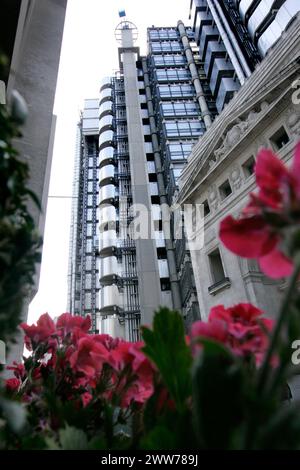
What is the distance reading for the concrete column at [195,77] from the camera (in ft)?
79.6

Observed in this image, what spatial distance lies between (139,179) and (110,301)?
1010 cm

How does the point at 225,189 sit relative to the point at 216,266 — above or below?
above

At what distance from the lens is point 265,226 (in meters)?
0.43

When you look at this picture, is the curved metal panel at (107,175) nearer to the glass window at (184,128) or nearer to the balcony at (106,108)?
the glass window at (184,128)

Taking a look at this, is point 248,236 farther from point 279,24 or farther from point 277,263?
point 279,24

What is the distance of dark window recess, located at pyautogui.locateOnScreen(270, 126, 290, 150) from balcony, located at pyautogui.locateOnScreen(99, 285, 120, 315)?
50.0 feet

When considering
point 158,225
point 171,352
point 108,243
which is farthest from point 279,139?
point 108,243

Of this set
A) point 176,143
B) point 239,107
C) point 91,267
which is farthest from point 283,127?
point 91,267

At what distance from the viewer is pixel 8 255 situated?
1.44ft

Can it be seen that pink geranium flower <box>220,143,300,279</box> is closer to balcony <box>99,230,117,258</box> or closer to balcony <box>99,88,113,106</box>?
balcony <box>99,230,117,258</box>

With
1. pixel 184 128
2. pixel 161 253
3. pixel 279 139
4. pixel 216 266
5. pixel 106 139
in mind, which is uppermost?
pixel 106 139

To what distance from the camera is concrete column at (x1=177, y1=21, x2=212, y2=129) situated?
24.3 meters

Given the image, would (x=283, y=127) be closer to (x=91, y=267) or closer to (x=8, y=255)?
(x=8, y=255)
